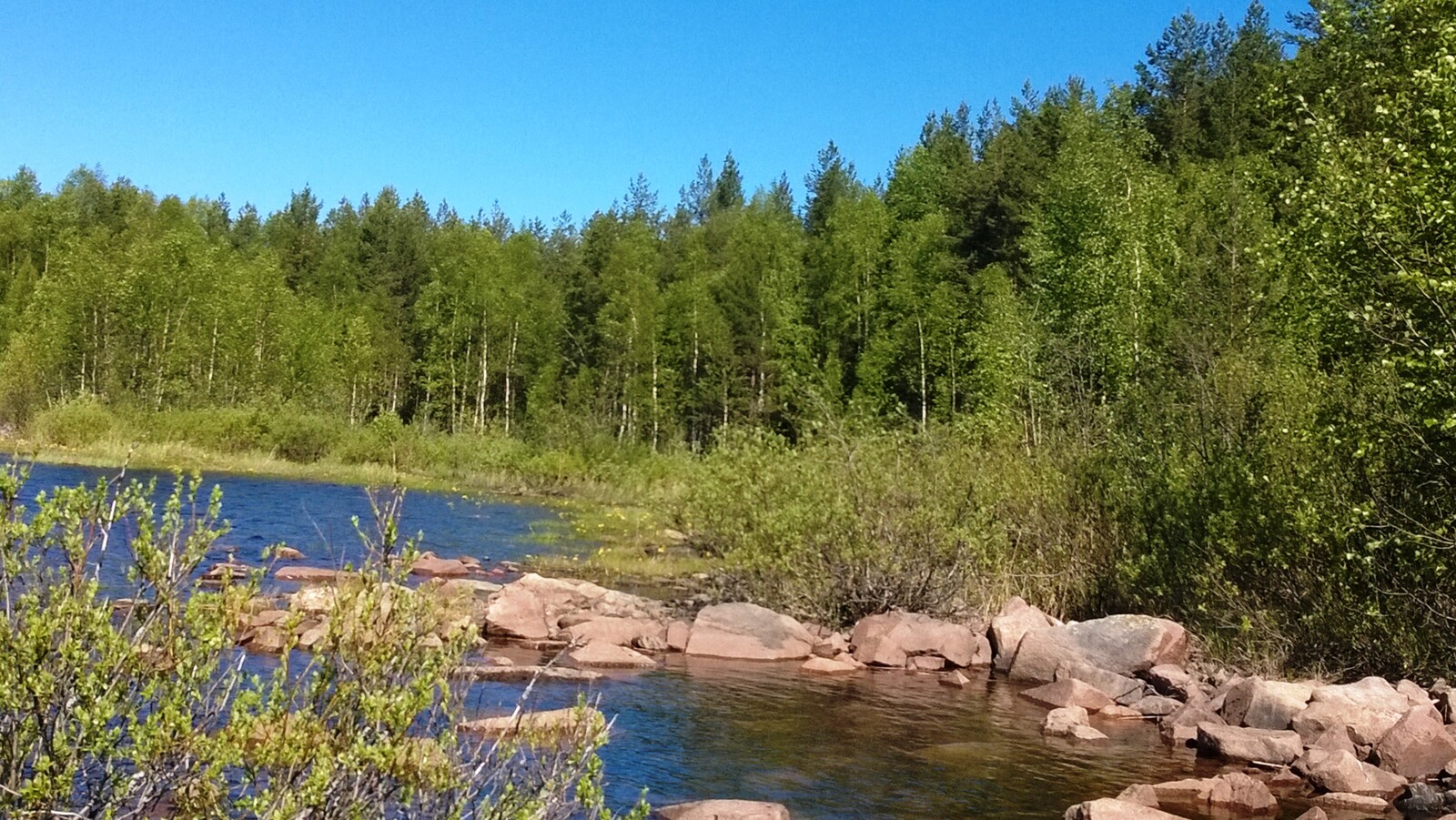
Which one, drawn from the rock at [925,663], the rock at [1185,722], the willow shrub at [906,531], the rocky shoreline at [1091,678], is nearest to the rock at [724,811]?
the rocky shoreline at [1091,678]

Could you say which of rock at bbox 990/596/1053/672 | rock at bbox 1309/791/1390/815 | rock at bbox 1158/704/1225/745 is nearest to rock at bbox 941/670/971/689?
rock at bbox 990/596/1053/672

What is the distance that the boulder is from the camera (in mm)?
12992

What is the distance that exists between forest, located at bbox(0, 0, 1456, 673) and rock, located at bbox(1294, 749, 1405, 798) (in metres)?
1.99

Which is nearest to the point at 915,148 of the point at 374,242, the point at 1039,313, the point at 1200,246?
the point at 1039,313

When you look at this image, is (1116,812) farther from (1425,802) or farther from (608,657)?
(608,657)

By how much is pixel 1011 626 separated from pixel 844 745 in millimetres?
6089

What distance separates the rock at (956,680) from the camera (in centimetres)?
1710

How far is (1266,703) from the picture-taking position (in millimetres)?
14031

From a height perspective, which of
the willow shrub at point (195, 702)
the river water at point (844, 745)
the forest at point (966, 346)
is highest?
the forest at point (966, 346)

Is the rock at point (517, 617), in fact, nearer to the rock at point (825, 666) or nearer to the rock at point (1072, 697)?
the rock at point (825, 666)

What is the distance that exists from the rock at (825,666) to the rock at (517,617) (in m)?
3.98

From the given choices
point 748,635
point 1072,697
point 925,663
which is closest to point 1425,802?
point 1072,697

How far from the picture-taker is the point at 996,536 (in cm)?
2006

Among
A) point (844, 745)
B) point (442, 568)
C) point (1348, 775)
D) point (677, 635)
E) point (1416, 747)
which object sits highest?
point (442, 568)
